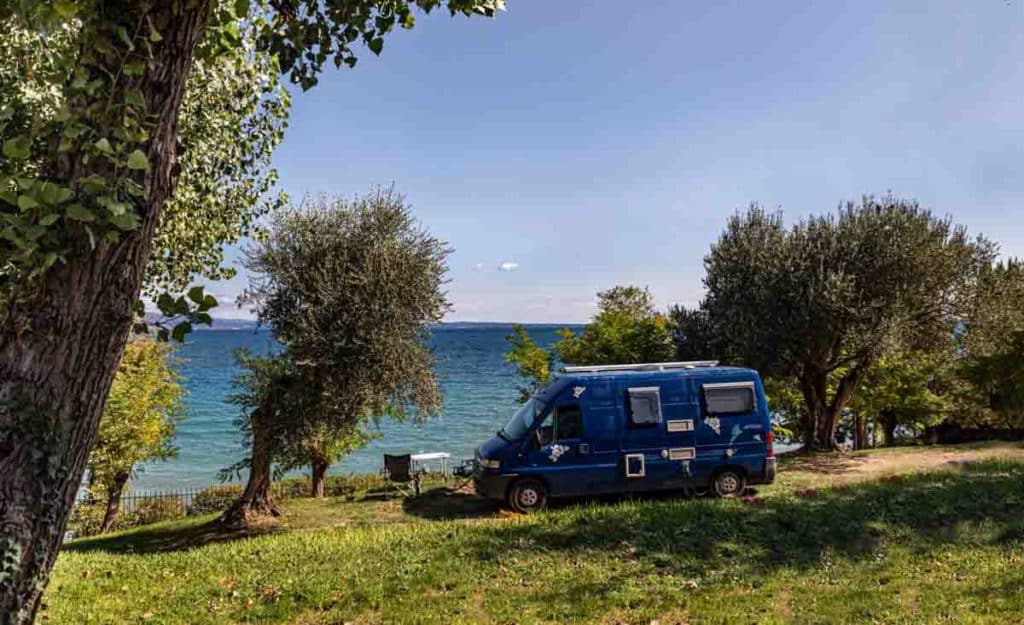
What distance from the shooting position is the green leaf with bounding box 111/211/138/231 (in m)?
2.31

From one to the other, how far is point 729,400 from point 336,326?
9.05 metres

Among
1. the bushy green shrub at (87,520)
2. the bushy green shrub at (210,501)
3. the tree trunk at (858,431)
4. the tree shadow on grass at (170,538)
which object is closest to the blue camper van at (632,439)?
the tree shadow on grass at (170,538)

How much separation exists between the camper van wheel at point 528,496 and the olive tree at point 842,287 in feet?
33.0

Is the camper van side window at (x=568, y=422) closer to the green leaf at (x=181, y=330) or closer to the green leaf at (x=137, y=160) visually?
the green leaf at (x=181, y=330)

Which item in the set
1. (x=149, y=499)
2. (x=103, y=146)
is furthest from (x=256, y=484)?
(x=103, y=146)

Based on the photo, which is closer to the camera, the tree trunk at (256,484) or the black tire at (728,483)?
the black tire at (728,483)

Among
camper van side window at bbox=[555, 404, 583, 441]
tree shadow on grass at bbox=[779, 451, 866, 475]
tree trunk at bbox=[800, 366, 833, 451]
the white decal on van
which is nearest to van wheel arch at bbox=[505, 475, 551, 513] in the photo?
the white decal on van

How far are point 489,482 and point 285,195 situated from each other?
7687mm

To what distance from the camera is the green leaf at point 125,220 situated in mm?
2307

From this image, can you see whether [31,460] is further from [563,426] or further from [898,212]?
[898,212]

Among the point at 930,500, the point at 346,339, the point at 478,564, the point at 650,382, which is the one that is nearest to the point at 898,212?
the point at 650,382

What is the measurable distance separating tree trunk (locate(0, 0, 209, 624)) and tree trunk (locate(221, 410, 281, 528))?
42.5 ft

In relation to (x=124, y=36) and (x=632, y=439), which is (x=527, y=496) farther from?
(x=124, y=36)

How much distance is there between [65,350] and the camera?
7.90 feet
